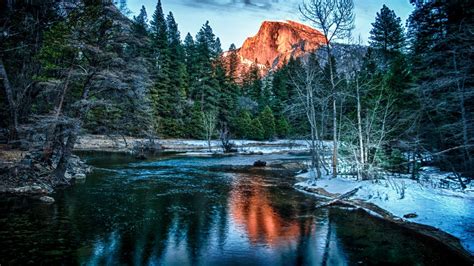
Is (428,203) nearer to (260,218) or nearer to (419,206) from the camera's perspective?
(419,206)

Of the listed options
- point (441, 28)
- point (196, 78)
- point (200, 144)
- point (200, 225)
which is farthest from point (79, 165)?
point (196, 78)

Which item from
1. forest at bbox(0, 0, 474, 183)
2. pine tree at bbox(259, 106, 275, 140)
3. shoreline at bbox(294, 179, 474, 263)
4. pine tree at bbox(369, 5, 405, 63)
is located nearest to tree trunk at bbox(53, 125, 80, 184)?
forest at bbox(0, 0, 474, 183)

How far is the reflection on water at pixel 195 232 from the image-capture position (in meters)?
7.21

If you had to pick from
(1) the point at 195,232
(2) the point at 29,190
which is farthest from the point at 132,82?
(1) the point at 195,232

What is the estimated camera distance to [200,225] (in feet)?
32.1

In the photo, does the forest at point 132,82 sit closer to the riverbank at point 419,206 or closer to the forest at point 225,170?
the forest at point 225,170

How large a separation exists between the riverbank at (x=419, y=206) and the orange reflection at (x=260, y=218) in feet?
9.08

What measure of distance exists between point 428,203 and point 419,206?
0.95 ft

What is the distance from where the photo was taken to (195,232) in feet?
29.8

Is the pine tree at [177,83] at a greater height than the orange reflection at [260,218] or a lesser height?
greater

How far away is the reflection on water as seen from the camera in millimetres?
7215

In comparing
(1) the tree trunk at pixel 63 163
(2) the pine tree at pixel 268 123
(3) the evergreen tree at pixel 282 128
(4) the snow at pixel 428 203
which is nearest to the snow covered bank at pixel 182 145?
(2) the pine tree at pixel 268 123

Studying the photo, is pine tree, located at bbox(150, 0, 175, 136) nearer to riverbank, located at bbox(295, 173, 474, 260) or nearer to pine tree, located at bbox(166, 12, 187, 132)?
pine tree, located at bbox(166, 12, 187, 132)

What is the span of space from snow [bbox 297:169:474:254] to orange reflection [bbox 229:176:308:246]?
3.87 meters
